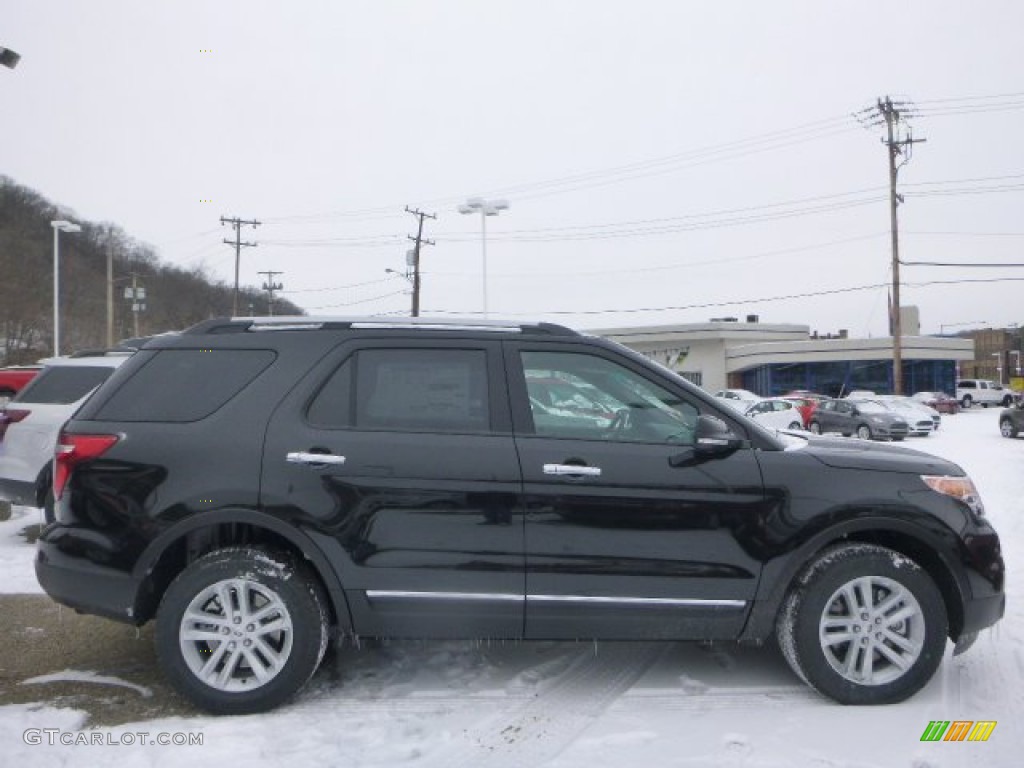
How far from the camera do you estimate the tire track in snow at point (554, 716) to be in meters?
3.58

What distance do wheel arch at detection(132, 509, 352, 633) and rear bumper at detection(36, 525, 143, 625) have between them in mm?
53

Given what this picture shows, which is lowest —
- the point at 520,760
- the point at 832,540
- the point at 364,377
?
the point at 520,760

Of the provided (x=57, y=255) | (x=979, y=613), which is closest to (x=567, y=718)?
(x=979, y=613)

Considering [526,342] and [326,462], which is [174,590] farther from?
[526,342]

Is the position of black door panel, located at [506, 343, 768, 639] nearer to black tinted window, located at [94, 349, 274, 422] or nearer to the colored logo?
the colored logo

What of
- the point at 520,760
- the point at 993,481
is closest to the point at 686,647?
the point at 520,760

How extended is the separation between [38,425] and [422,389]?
5.09 m

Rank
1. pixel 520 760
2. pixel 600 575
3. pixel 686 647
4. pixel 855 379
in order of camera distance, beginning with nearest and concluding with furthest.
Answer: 1. pixel 520 760
2. pixel 600 575
3. pixel 686 647
4. pixel 855 379

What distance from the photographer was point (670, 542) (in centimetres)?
399

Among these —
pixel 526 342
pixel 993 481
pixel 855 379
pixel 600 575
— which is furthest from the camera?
pixel 855 379

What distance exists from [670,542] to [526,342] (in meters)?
1.20

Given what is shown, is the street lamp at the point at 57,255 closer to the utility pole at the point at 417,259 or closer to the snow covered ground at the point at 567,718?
the utility pole at the point at 417,259

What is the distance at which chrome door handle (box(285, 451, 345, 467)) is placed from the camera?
13.1 feet

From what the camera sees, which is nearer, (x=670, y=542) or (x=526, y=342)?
(x=670, y=542)
